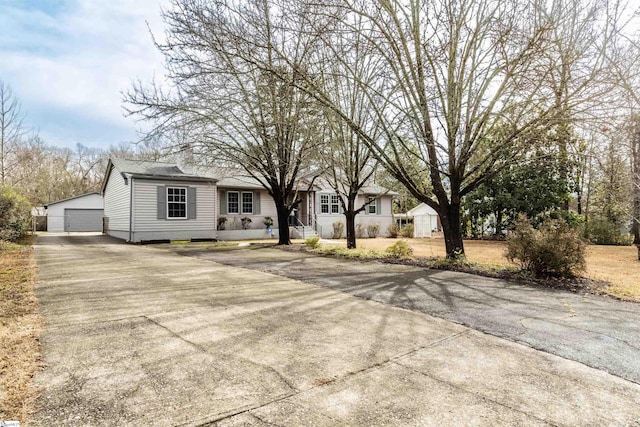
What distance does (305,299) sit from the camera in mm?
5484

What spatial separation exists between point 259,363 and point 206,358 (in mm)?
485

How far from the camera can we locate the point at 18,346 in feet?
10.5

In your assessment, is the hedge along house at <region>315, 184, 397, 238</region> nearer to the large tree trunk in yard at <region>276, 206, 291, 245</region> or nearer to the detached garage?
the large tree trunk in yard at <region>276, 206, 291, 245</region>

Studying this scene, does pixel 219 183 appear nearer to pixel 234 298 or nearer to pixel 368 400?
pixel 234 298

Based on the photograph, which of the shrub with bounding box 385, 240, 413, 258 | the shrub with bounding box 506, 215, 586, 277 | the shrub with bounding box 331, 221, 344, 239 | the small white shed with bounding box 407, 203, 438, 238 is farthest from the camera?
the small white shed with bounding box 407, 203, 438, 238

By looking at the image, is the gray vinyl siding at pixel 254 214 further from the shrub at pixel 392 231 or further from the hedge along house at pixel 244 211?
the shrub at pixel 392 231

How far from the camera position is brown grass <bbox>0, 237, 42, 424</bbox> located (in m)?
2.26

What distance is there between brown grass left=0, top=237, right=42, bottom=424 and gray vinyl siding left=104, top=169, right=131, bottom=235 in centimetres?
1243

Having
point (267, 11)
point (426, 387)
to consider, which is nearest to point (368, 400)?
point (426, 387)

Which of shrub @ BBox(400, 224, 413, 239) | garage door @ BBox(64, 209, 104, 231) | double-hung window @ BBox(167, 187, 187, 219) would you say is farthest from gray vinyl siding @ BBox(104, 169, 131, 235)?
shrub @ BBox(400, 224, 413, 239)

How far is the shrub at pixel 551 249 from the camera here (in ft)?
22.3

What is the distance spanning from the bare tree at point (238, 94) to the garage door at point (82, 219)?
2225cm

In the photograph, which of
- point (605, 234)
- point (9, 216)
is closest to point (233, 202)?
point (9, 216)

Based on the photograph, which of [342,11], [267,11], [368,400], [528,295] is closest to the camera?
[368,400]
